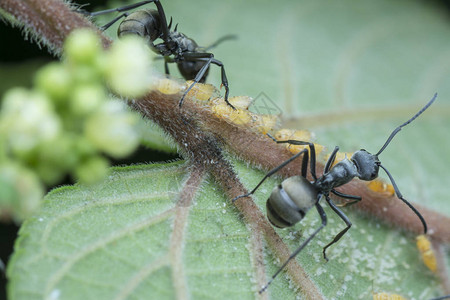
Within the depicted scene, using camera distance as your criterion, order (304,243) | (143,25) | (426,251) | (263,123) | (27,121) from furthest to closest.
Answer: (143,25)
(426,251)
(263,123)
(304,243)
(27,121)

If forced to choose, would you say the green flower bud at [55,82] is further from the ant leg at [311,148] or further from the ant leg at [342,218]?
the ant leg at [342,218]

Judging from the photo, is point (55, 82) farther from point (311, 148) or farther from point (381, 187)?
point (381, 187)

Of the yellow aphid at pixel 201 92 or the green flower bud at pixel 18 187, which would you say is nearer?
the green flower bud at pixel 18 187

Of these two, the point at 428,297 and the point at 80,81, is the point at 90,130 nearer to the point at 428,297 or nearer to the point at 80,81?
the point at 80,81

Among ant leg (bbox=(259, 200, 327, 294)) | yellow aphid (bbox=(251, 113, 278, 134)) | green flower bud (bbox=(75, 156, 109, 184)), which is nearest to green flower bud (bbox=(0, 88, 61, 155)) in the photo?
green flower bud (bbox=(75, 156, 109, 184))

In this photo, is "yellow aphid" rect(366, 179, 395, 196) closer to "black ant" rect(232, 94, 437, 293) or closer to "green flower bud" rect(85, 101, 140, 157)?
"black ant" rect(232, 94, 437, 293)

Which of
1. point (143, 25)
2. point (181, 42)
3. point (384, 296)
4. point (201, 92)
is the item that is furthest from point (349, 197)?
point (143, 25)

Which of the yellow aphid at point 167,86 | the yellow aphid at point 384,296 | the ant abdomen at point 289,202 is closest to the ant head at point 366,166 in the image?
the ant abdomen at point 289,202
